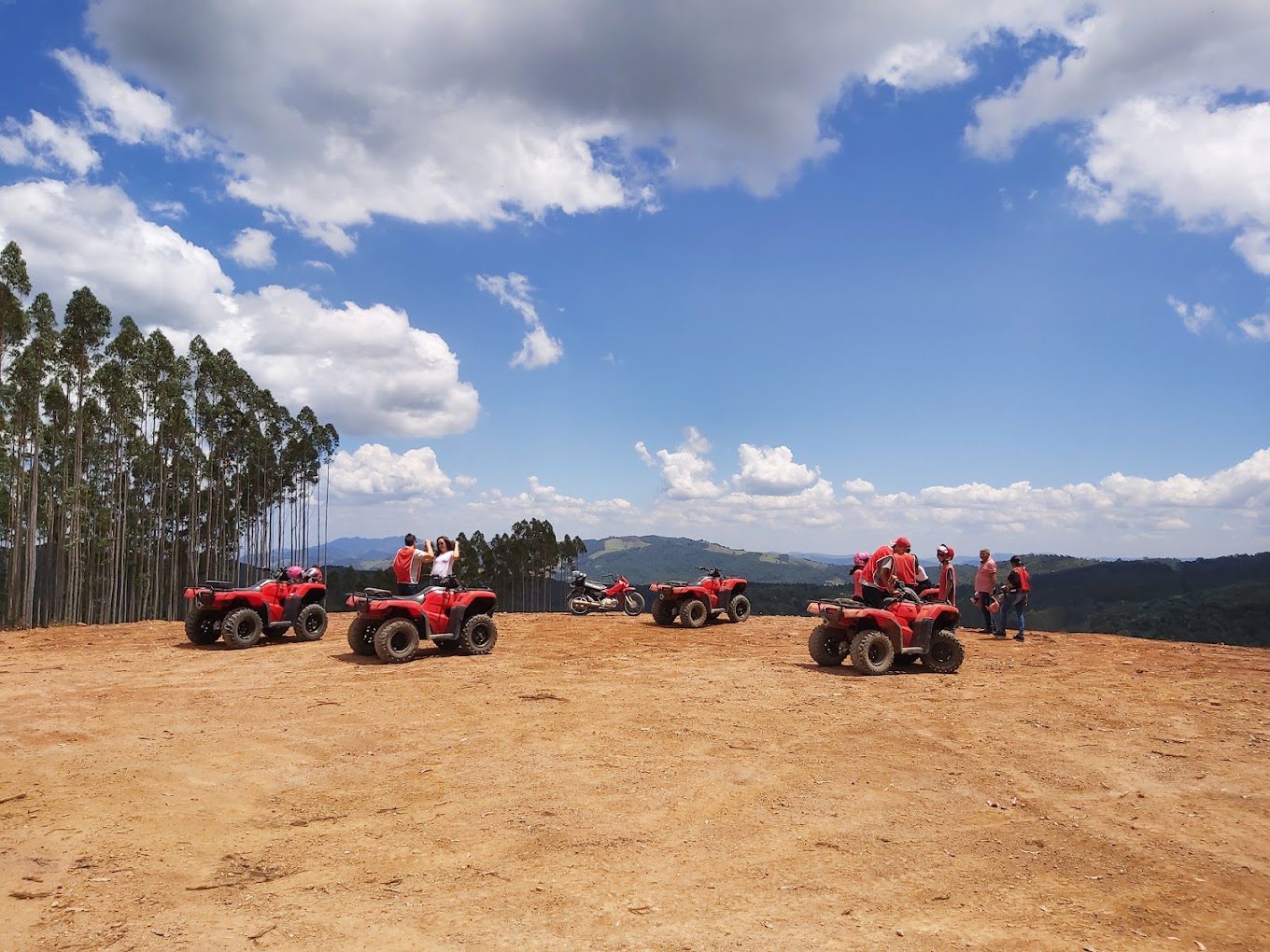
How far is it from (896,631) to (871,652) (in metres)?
0.55

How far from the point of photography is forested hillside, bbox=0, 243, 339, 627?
2633 cm

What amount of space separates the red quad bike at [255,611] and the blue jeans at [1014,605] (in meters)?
14.2

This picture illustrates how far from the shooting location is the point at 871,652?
429 inches

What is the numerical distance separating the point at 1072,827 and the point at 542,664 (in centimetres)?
836

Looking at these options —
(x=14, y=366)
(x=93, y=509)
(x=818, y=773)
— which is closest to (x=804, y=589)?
(x=93, y=509)

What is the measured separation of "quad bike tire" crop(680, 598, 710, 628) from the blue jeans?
6.64 meters

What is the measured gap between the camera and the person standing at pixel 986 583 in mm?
15753

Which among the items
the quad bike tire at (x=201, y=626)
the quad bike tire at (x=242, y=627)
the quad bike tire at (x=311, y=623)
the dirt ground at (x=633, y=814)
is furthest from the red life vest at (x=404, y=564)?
the quad bike tire at (x=201, y=626)

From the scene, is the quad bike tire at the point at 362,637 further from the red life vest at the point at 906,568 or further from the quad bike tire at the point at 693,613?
the red life vest at the point at 906,568

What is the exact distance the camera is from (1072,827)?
532 cm

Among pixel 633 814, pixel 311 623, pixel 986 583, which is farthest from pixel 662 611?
pixel 633 814

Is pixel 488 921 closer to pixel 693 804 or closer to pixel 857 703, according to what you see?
pixel 693 804

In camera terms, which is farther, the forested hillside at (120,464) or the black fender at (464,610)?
the forested hillside at (120,464)

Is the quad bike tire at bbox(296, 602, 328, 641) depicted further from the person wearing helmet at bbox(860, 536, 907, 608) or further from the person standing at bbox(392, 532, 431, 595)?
the person wearing helmet at bbox(860, 536, 907, 608)
